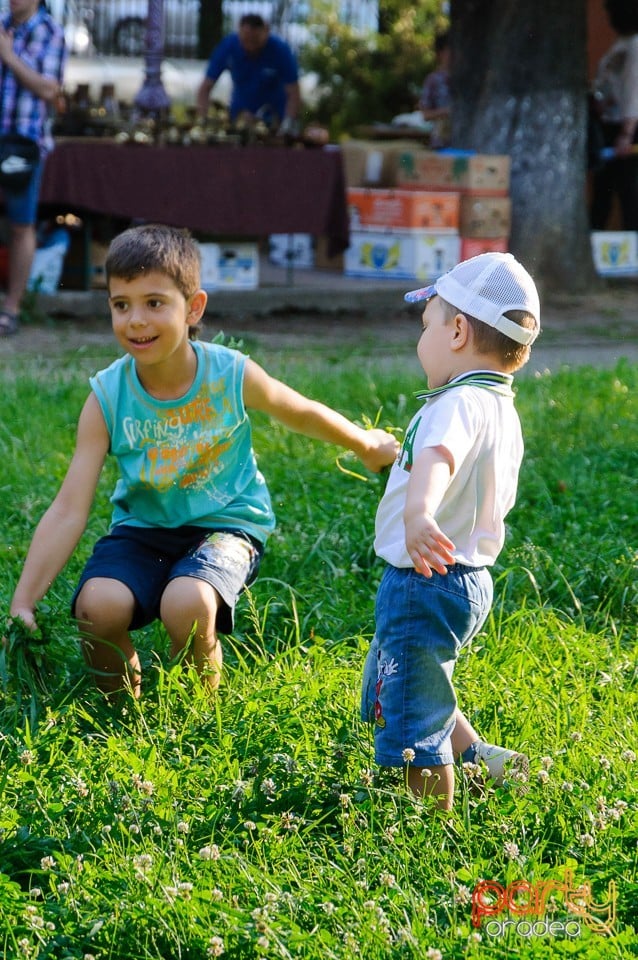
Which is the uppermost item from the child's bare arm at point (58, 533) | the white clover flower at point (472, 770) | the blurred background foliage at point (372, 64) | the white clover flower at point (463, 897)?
the blurred background foliage at point (372, 64)

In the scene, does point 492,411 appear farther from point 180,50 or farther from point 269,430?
point 180,50

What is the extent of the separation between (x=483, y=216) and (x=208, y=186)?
234 cm

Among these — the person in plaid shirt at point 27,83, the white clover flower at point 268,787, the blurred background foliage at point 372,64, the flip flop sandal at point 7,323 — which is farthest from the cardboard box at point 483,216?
the blurred background foliage at point 372,64

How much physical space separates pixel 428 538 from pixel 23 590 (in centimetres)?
120

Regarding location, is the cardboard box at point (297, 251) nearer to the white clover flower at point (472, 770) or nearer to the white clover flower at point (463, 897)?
the white clover flower at point (472, 770)

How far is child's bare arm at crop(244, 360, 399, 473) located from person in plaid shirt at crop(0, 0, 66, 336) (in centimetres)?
511

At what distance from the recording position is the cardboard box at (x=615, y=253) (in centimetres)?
1221

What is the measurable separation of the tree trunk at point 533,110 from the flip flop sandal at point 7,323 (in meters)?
4.54

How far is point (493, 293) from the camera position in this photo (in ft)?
8.78

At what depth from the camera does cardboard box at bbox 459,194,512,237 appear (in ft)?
34.4

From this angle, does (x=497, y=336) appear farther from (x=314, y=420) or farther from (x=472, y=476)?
(x=314, y=420)

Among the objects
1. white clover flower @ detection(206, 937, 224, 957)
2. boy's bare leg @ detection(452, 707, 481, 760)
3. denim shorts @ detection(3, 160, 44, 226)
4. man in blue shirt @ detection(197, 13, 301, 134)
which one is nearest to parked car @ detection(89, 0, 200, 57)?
man in blue shirt @ detection(197, 13, 301, 134)

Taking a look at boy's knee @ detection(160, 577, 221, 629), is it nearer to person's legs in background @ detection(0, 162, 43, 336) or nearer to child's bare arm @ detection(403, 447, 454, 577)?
child's bare arm @ detection(403, 447, 454, 577)

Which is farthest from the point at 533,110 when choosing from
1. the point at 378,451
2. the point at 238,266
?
the point at 378,451
